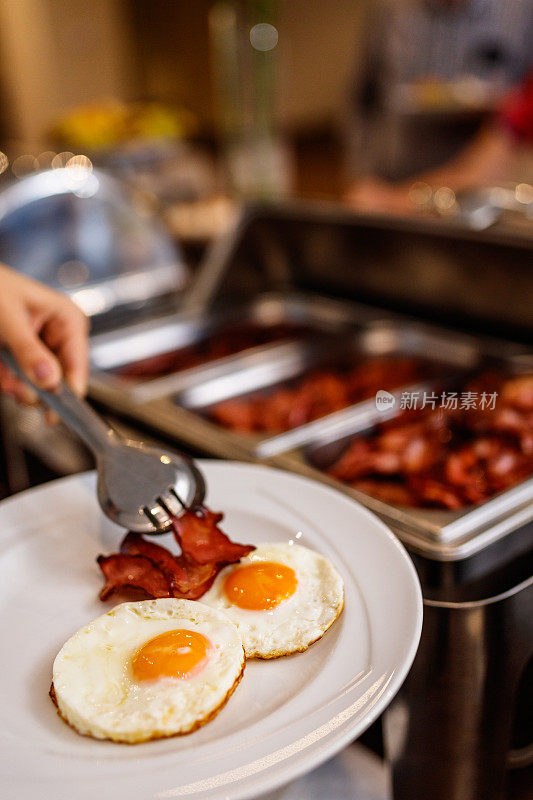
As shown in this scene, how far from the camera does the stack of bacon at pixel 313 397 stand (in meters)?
1.49

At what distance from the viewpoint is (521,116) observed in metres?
3.35

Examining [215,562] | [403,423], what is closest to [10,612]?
[215,562]

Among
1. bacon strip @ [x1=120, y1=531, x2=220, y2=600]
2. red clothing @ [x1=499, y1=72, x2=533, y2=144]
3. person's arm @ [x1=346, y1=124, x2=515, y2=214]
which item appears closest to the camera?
bacon strip @ [x1=120, y1=531, x2=220, y2=600]

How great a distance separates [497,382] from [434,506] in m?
0.48

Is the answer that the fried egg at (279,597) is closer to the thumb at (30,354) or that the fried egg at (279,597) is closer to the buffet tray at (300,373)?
the buffet tray at (300,373)

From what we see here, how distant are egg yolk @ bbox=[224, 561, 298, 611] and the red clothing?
3.11m

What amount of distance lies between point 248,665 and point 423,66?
3.75 metres

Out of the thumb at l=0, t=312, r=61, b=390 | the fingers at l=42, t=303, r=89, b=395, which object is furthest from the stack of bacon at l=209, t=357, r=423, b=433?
the thumb at l=0, t=312, r=61, b=390

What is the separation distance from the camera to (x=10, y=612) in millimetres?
848

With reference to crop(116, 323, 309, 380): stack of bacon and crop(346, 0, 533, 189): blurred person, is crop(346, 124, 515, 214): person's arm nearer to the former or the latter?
crop(346, 0, 533, 189): blurred person

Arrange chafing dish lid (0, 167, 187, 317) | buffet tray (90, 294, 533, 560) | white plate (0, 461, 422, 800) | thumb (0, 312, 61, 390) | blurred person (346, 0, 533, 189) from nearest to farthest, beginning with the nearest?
white plate (0, 461, 422, 800) → buffet tray (90, 294, 533, 560) → thumb (0, 312, 61, 390) → chafing dish lid (0, 167, 187, 317) → blurred person (346, 0, 533, 189)

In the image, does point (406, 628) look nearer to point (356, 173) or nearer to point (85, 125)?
point (85, 125)

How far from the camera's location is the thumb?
3.62 feet

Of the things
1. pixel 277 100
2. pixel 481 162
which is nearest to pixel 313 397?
pixel 277 100
